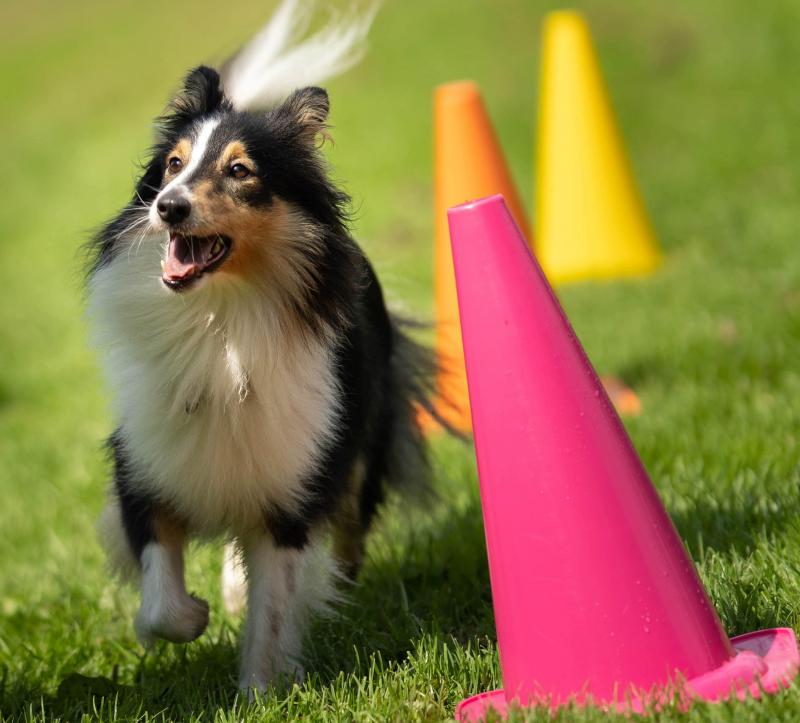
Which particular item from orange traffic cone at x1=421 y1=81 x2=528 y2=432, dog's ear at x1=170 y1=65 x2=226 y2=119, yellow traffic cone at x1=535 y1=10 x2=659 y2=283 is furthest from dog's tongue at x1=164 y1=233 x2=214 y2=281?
yellow traffic cone at x1=535 y1=10 x2=659 y2=283

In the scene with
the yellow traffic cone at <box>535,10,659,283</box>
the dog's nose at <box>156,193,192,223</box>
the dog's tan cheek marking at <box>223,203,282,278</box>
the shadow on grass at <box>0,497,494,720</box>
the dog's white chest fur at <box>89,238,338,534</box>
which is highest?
the dog's nose at <box>156,193,192,223</box>

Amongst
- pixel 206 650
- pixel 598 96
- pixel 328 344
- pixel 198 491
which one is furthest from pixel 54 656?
pixel 598 96

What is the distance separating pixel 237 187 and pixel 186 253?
0.23m

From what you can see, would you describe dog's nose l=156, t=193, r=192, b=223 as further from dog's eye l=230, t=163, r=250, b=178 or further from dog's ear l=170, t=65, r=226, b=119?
dog's ear l=170, t=65, r=226, b=119

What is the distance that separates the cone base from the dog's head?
1.37 metres

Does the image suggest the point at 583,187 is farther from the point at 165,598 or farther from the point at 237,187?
the point at 165,598

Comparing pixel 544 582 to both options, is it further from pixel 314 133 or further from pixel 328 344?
pixel 314 133

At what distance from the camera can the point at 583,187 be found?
8.51 meters

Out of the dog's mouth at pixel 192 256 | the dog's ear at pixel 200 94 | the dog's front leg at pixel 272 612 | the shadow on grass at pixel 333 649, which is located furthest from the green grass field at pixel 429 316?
the dog's mouth at pixel 192 256

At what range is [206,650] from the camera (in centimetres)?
370

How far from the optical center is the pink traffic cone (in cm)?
261

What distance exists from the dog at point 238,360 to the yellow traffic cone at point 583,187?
205 inches

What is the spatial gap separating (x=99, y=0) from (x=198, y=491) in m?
28.1

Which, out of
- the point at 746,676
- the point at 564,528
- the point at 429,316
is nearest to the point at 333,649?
the point at 564,528
